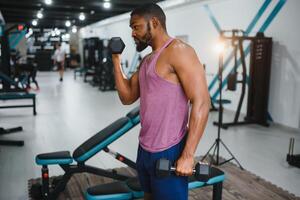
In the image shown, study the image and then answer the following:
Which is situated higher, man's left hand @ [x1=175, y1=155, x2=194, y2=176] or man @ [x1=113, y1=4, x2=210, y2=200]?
man @ [x1=113, y1=4, x2=210, y2=200]

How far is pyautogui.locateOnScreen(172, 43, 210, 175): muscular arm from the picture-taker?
1367 mm

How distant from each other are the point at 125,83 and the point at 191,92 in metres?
0.46

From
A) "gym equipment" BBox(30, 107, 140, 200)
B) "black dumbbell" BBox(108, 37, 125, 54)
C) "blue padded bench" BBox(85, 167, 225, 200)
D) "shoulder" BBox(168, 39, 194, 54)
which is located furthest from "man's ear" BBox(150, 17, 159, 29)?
"gym equipment" BBox(30, 107, 140, 200)

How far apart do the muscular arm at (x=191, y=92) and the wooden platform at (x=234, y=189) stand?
1617 mm

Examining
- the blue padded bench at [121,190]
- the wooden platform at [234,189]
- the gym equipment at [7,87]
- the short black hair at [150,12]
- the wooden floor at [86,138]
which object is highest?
the short black hair at [150,12]

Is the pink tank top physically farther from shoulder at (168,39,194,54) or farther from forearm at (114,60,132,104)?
forearm at (114,60,132,104)

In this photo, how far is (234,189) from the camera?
121 inches

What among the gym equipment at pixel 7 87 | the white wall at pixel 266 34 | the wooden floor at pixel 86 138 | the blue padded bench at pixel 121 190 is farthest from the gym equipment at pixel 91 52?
the blue padded bench at pixel 121 190

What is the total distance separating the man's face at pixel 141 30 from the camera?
56.8 inches

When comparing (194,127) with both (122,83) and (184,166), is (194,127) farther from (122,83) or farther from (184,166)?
(122,83)

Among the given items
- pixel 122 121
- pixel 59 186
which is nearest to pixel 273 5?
pixel 122 121

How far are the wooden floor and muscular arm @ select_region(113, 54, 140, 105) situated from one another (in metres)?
1.79

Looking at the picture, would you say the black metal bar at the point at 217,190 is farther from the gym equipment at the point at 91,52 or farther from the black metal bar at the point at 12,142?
the gym equipment at the point at 91,52

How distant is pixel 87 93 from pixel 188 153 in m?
→ 8.23
